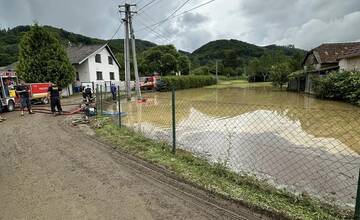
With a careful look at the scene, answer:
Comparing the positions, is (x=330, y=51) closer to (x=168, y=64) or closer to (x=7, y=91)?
(x=168, y=64)

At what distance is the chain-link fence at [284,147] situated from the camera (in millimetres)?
5004

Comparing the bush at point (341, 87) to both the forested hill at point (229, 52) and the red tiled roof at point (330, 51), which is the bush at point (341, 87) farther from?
the forested hill at point (229, 52)

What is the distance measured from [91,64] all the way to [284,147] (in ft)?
92.3

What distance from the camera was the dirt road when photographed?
3.52 metres

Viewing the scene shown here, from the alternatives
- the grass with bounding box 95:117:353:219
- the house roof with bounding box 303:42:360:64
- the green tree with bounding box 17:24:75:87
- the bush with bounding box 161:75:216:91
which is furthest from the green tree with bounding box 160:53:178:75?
the grass with bounding box 95:117:353:219

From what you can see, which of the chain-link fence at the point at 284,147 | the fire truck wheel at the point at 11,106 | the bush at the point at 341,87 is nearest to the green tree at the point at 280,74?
the bush at the point at 341,87

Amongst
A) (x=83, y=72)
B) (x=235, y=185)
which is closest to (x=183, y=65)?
(x=83, y=72)

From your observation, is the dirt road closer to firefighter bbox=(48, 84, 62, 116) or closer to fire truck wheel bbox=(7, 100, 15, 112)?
firefighter bbox=(48, 84, 62, 116)

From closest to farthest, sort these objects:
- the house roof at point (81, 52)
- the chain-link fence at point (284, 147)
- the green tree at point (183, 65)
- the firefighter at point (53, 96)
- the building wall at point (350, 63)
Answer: the chain-link fence at point (284, 147) < the firefighter at point (53, 96) < the building wall at point (350, 63) < the house roof at point (81, 52) < the green tree at point (183, 65)

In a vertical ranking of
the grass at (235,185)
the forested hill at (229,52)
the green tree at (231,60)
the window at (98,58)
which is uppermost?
the forested hill at (229,52)

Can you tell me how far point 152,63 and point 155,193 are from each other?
5231 cm

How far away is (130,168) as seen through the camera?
5.20 m

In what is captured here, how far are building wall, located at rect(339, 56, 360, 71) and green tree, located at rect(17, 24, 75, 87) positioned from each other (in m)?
25.6

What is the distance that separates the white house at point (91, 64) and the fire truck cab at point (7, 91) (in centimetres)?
1255
